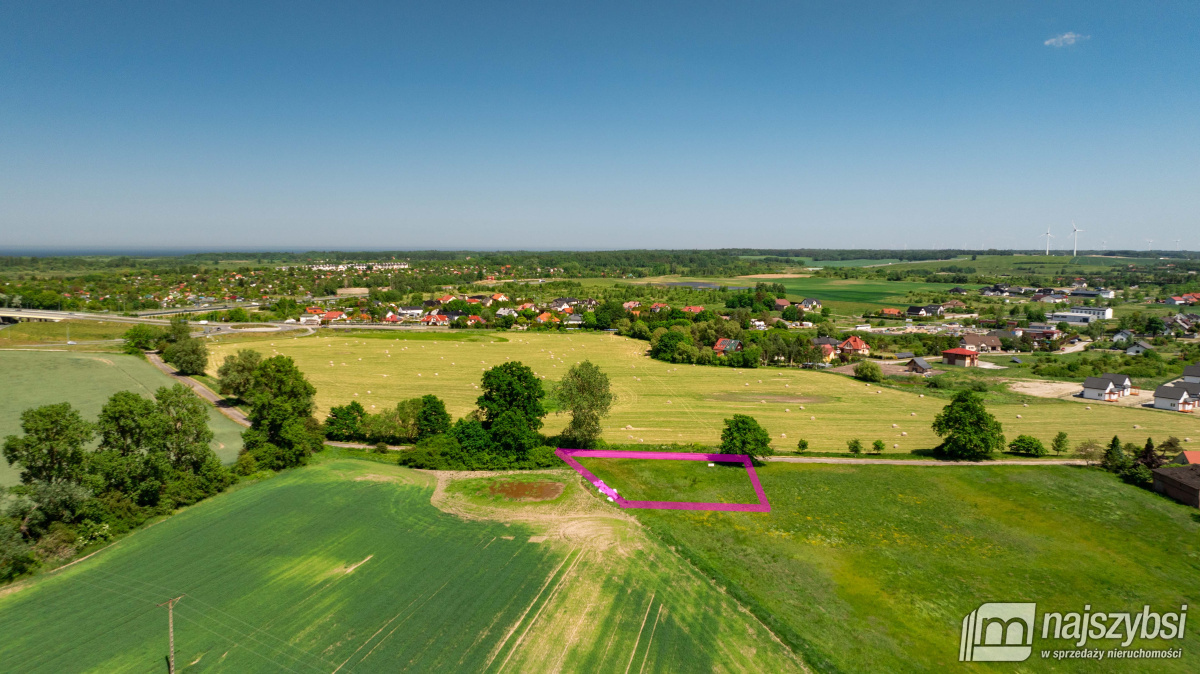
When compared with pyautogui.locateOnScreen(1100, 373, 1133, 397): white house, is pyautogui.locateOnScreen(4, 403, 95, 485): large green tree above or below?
above

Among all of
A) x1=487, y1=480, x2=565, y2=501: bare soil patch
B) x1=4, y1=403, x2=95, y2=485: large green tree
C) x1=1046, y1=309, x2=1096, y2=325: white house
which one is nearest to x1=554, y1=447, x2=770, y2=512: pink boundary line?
x1=487, y1=480, x2=565, y2=501: bare soil patch

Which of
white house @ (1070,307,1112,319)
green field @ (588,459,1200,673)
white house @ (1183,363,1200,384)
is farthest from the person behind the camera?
white house @ (1070,307,1112,319)

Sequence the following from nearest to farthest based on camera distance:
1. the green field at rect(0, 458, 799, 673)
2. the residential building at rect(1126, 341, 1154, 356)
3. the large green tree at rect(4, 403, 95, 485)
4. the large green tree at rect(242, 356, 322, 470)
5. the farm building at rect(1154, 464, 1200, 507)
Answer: the green field at rect(0, 458, 799, 673)
the large green tree at rect(4, 403, 95, 485)
the farm building at rect(1154, 464, 1200, 507)
the large green tree at rect(242, 356, 322, 470)
the residential building at rect(1126, 341, 1154, 356)

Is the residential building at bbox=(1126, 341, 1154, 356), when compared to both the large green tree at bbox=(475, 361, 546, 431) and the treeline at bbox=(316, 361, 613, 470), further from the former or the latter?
the large green tree at bbox=(475, 361, 546, 431)

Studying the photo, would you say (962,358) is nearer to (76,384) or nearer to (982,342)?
(982,342)

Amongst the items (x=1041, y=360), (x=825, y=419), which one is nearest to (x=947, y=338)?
(x=1041, y=360)

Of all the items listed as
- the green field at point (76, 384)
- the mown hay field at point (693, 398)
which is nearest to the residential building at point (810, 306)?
the mown hay field at point (693, 398)
